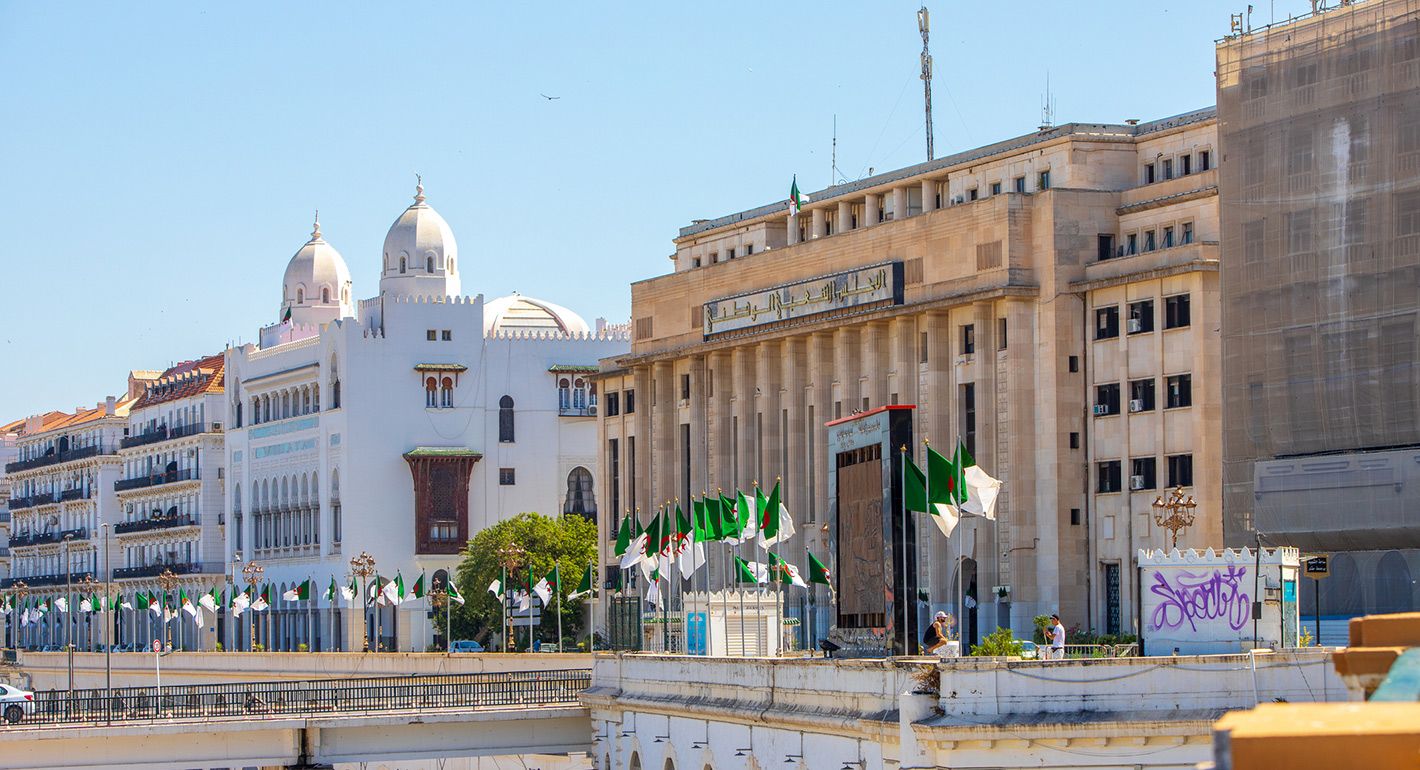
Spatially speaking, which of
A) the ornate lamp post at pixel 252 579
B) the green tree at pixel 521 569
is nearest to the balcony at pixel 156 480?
the ornate lamp post at pixel 252 579

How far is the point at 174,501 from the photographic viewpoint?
463ft

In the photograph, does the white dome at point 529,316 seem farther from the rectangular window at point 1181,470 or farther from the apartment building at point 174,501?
the rectangular window at point 1181,470

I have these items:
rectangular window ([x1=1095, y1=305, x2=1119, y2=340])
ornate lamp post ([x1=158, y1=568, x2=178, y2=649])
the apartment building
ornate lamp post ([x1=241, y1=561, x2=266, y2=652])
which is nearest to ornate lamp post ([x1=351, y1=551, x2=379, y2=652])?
ornate lamp post ([x1=241, y1=561, x2=266, y2=652])

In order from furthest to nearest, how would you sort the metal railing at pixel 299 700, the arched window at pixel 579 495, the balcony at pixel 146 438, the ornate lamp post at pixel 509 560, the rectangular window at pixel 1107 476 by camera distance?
the balcony at pixel 146 438
the arched window at pixel 579 495
the ornate lamp post at pixel 509 560
the rectangular window at pixel 1107 476
the metal railing at pixel 299 700

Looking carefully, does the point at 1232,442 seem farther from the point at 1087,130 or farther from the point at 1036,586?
the point at 1087,130

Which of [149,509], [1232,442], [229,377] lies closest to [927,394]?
[1232,442]

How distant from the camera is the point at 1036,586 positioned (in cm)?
7356

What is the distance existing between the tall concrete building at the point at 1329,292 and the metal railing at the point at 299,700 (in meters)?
19.1

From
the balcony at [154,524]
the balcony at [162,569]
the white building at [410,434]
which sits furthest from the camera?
the balcony at [154,524]

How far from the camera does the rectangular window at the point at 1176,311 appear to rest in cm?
6938

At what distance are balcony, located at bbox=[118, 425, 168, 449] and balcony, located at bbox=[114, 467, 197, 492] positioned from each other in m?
2.09

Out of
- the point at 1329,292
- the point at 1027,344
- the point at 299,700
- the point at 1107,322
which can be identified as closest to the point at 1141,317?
the point at 1107,322

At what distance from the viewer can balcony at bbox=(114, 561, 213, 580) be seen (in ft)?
440

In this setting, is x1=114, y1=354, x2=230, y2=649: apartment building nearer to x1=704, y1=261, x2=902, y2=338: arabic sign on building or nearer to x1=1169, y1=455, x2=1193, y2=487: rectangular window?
x1=704, y1=261, x2=902, y2=338: arabic sign on building
